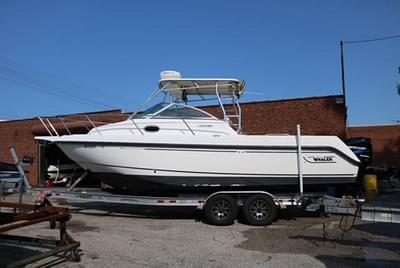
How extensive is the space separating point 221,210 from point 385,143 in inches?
1249

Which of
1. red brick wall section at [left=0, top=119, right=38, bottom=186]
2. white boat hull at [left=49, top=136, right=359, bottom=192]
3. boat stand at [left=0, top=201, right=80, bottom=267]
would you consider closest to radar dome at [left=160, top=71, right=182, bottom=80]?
white boat hull at [left=49, top=136, right=359, bottom=192]

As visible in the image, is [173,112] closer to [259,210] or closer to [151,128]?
[151,128]

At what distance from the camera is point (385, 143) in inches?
1505

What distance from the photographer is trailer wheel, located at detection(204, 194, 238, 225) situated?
10227 mm

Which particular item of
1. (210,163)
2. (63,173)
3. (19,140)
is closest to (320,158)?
(210,163)

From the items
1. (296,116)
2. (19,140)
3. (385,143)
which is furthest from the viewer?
(385,143)

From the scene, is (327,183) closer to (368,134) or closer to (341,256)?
(341,256)

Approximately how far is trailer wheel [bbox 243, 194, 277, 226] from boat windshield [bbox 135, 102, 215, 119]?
7.43ft

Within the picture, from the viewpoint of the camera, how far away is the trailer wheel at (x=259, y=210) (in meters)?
10.2

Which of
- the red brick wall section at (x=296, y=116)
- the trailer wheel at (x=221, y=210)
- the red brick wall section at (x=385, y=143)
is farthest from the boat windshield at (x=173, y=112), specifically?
the red brick wall section at (x=385, y=143)

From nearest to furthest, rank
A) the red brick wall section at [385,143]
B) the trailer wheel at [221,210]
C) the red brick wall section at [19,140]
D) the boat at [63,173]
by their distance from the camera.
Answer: the trailer wheel at [221,210] < the boat at [63,173] < the red brick wall section at [19,140] < the red brick wall section at [385,143]

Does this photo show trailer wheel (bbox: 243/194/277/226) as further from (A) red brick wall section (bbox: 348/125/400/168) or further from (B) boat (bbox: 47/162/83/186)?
(A) red brick wall section (bbox: 348/125/400/168)

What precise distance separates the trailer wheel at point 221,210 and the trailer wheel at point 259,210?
0.92ft

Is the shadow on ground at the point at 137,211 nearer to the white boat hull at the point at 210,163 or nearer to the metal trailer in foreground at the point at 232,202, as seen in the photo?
the metal trailer in foreground at the point at 232,202
